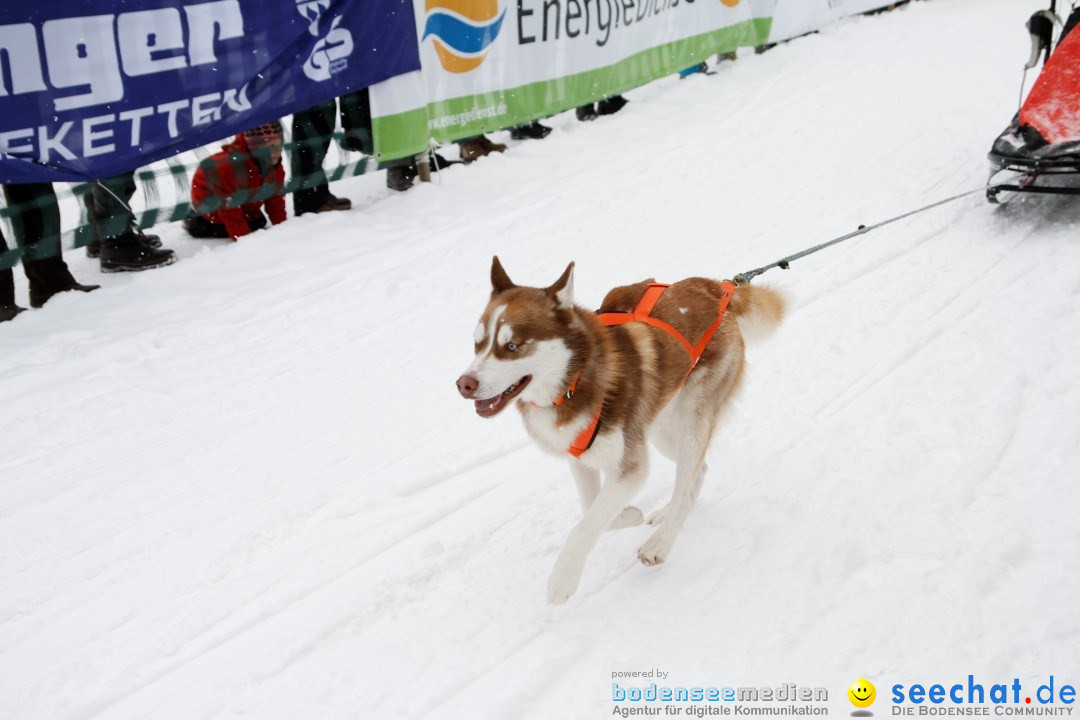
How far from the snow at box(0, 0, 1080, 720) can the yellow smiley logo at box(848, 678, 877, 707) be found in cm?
3

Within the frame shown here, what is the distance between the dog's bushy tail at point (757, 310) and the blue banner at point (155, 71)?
463 cm

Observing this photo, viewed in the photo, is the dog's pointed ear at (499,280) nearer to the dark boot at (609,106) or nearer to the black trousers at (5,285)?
the black trousers at (5,285)

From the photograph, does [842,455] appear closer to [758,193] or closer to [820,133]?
[758,193]

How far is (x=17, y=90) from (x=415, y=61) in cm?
344

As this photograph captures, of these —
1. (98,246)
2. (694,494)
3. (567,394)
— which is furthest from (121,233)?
(694,494)

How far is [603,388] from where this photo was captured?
2.79 metres

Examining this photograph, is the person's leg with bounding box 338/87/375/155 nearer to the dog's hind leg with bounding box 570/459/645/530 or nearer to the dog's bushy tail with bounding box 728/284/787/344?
the dog's bushy tail with bounding box 728/284/787/344

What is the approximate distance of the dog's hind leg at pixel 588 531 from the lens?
2.71 metres

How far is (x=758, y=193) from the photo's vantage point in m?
6.97

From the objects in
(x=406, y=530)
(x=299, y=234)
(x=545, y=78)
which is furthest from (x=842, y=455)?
(x=545, y=78)

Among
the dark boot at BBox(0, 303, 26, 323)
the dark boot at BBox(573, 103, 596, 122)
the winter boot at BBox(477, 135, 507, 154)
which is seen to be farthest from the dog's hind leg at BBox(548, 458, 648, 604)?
the dark boot at BBox(573, 103, 596, 122)

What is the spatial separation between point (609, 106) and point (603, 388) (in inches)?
321

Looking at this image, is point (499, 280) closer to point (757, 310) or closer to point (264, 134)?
point (757, 310)

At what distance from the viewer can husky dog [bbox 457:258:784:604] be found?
2662 mm
